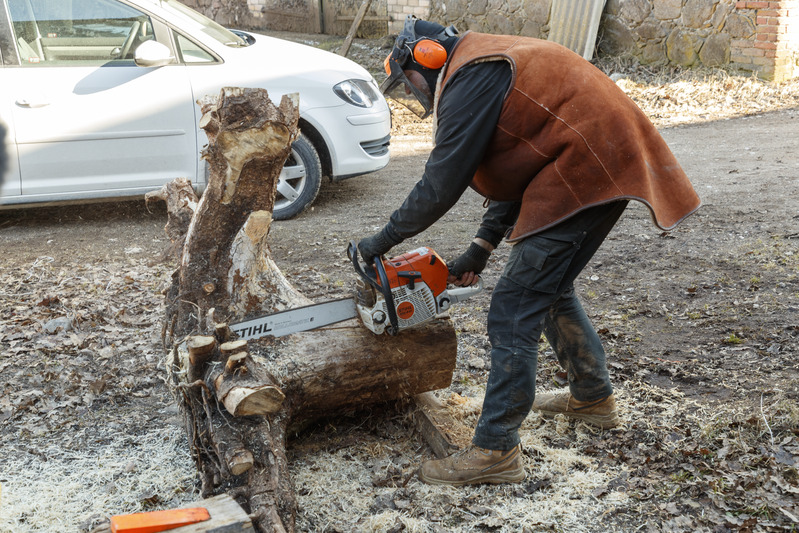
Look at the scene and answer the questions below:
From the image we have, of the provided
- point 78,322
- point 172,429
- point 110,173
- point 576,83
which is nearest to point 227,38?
point 110,173

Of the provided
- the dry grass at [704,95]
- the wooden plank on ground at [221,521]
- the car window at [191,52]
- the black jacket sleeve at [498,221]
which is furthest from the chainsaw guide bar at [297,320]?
the dry grass at [704,95]

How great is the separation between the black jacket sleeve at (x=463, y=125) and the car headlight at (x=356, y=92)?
357 centimetres

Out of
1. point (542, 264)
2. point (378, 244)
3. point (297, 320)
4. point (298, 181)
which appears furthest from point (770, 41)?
point (297, 320)

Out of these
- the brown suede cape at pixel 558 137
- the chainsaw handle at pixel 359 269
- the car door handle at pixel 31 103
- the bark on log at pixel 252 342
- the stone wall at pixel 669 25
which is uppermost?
the brown suede cape at pixel 558 137

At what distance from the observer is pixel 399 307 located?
9.48 feet

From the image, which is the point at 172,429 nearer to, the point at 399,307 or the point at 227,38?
the point at 399,307

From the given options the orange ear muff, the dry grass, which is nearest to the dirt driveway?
the orange ear muff

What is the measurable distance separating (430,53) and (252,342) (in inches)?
56.4

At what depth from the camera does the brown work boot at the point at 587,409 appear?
126 inches

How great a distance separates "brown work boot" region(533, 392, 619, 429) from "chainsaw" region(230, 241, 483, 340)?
74cm

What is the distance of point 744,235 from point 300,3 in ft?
32.9

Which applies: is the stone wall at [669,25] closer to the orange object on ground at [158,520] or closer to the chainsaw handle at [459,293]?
the chainsaw handle at [459,293]

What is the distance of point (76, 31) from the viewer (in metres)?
5.71

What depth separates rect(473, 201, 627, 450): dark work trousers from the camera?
264 cm
